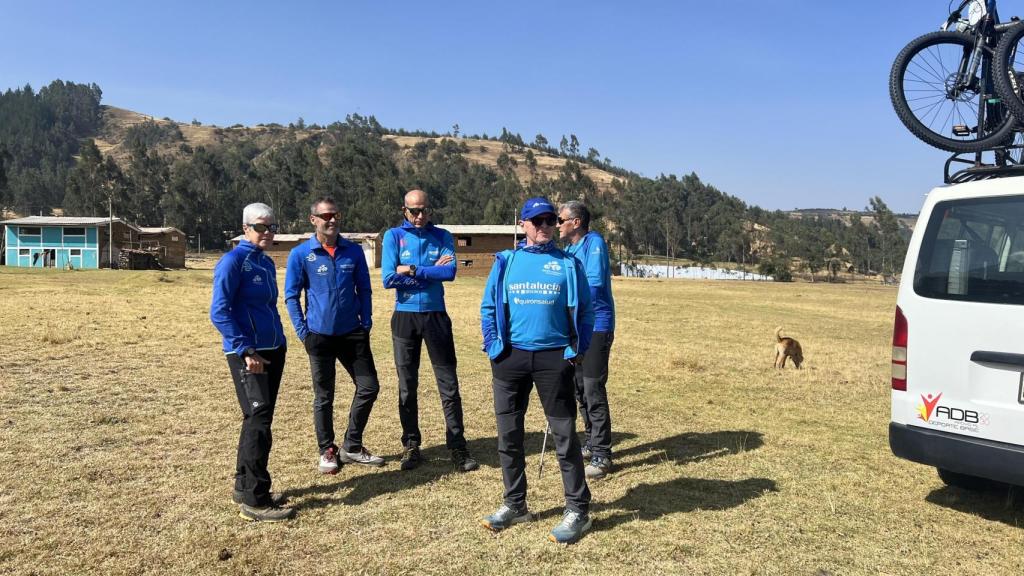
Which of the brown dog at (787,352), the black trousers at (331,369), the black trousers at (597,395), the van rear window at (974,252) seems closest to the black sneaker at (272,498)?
the black trousers at (331,369)

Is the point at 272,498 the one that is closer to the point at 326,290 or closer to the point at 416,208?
the point at 326,290

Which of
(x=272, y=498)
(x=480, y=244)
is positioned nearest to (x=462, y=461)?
(x=272, y=498)

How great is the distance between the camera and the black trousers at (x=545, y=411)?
3.96 m

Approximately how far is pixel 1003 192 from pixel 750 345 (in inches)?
441

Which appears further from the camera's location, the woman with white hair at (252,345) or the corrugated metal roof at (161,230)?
the corrugated metal roof at (161,230)

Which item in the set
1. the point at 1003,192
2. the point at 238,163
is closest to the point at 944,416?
the point at 1003,192

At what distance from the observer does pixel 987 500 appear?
482 cm

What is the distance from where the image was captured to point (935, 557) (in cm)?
385

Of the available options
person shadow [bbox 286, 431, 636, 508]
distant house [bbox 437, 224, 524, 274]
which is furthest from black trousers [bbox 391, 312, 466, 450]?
distant house [bbox 437, 224, 524, 274]

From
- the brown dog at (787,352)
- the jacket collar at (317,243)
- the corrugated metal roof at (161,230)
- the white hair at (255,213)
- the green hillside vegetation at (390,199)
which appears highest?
the green hillside vegetation at (390,199)

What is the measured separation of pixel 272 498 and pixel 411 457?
125cm

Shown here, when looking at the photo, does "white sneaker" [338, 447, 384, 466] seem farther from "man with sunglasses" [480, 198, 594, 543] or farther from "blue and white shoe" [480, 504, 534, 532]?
"man with sunglasses" [480, 198, 594, 543]

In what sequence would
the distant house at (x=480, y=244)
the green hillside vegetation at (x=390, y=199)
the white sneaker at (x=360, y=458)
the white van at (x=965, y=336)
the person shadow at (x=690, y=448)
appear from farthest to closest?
1. the green hillside vegetation at (x=390, y=199)
2. the distant house at (x=480, y=244)
3. the person shadow at (x=690, y=448)
4. the white sneaker at (x=360, y=458)
5. the white van at (x=965, y=336)

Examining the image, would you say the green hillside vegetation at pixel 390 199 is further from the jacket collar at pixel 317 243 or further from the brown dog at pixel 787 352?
the jacket collar at pixel 317 243
